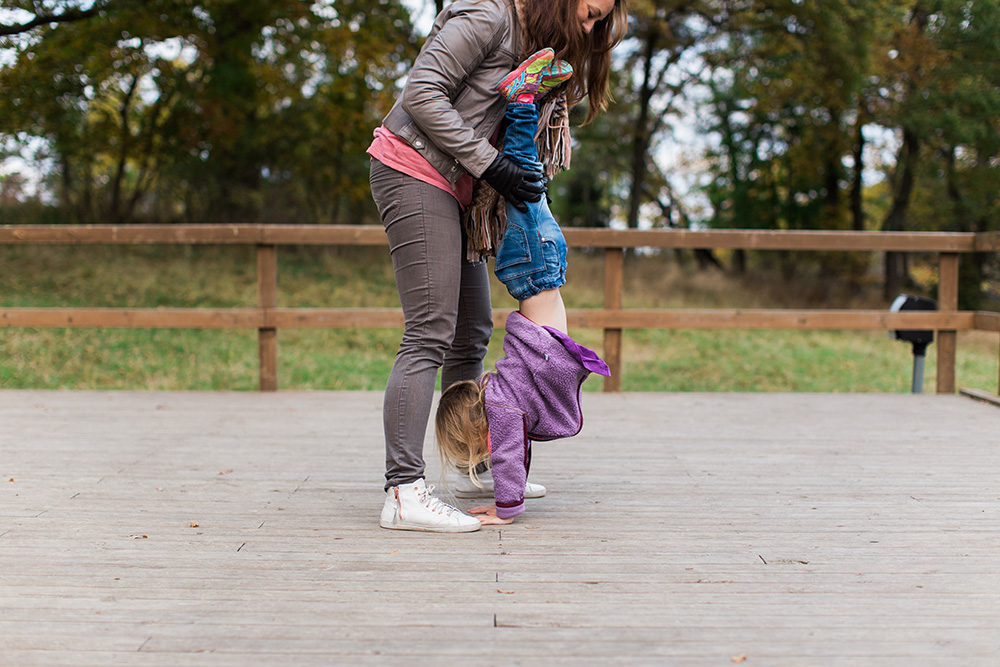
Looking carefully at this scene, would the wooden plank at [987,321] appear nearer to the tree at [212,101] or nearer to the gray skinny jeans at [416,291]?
the gray skinny jeans at [416,291]

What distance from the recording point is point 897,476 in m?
2.82

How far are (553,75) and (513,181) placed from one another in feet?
1.00

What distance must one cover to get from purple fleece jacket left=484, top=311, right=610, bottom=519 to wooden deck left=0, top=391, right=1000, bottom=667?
0.16 meters

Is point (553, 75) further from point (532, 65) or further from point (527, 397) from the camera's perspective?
point (527, 397)

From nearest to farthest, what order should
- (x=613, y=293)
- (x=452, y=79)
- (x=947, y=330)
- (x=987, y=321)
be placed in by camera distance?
(x=452, y=79), (x=987, y=321), (x=613, y=293), (x=947, y=330)

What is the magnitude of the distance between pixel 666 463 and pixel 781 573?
1122 millimetres

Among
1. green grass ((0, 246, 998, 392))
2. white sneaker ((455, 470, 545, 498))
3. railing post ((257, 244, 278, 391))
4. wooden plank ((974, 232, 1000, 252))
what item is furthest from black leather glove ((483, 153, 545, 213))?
green grass ((0, 246, 998, 392))

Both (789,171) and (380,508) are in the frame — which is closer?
(380,508)

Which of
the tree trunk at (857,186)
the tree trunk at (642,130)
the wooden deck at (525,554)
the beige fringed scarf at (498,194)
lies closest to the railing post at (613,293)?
the wooden deck at (525,554)

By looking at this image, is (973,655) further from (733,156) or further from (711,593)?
(733,156)

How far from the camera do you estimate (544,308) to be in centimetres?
230

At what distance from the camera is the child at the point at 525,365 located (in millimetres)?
2252

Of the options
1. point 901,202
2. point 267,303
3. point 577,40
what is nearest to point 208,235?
point 267,303

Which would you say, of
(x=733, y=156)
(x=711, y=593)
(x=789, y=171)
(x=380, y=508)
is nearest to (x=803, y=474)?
(x=711, y=593)
